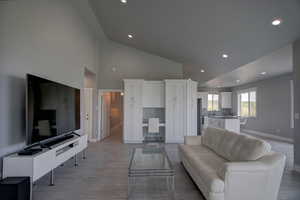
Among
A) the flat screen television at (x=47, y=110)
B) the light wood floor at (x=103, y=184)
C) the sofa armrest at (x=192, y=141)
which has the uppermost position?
the flat screen television at (x=47, y=110)

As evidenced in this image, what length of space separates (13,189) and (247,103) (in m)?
10.5

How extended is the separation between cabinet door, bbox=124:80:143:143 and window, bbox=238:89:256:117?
6102 mm

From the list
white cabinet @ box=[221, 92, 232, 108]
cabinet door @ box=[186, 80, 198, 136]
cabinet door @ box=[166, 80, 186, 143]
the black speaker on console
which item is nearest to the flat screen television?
the black speaker on console

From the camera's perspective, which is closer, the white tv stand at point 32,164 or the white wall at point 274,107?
the white tv stand at point 32,164

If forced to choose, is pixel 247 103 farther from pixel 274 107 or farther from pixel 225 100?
pixel 274 107

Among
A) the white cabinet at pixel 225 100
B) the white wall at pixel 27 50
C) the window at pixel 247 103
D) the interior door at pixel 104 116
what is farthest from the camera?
the white cabinet at pixel 225 100

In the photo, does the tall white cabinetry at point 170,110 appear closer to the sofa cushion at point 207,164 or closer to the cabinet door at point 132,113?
the cabinet door at point 132,113

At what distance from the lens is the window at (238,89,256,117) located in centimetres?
964

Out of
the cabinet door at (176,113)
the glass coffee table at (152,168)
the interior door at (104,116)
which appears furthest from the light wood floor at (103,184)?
the interior door at (104,116)

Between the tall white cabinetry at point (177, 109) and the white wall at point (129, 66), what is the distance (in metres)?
1.14

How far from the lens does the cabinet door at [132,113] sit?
7020mm

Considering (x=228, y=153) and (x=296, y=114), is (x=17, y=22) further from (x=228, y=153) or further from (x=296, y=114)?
(x=296, y=114)

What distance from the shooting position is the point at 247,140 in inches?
110

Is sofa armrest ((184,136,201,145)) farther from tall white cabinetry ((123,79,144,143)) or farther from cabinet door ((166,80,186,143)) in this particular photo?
tall white cabinetry ((123,79,144,143))
